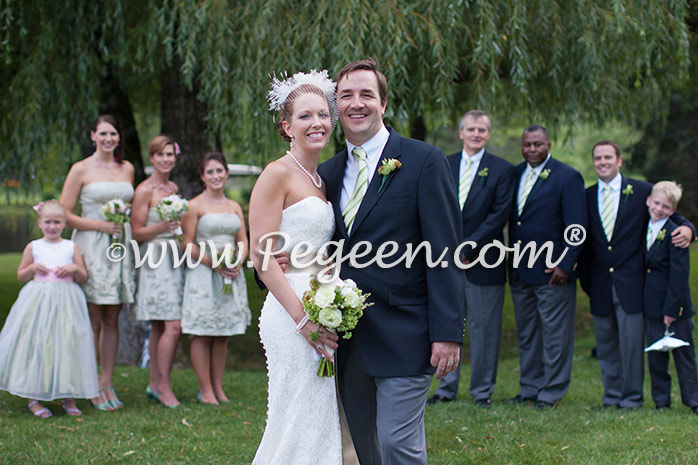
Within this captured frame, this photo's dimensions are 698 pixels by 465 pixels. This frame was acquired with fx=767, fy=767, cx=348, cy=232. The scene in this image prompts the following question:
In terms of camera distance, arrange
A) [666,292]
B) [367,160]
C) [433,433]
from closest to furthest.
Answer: [367,160] < [433,433] < [666,292]

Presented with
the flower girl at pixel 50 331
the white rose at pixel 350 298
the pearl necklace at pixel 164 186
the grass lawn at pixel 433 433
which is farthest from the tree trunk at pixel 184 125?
the white rose at pixel 350 298

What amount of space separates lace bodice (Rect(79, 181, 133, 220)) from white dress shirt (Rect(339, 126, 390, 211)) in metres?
3.55

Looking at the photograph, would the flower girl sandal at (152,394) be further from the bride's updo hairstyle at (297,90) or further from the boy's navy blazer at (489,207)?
the bride's updo hairstyle at (297,90)

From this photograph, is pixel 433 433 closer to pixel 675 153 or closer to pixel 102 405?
pixel 102 405

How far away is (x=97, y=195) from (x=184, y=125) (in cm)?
306

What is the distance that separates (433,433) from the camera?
5801 mm

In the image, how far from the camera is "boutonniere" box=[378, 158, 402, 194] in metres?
3.58

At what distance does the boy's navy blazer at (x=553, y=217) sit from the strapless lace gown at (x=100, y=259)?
353cm

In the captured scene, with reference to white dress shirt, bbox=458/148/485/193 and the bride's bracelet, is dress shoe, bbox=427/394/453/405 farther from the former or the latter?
the bride's bracelet

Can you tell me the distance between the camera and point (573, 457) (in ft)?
16.6

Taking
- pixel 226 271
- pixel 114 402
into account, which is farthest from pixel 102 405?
pixel 226 271

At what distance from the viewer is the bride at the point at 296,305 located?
3613 millimetres

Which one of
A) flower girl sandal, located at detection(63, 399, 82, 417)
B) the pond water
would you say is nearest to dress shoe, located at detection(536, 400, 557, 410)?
flower girl sandal, located at detection(63, 399, 82, 417)

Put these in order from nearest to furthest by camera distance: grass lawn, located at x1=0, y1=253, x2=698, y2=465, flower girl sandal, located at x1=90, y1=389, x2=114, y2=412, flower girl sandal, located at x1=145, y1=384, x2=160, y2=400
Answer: grass lawn, located at x1=0, y1=253, x2=698, y2=465 → flower girl sandal, located at x1=90, y1=389, x2=114, y2=412 → flower girl sandal, located at x1=145, y1=384, x2=160, y2=400
